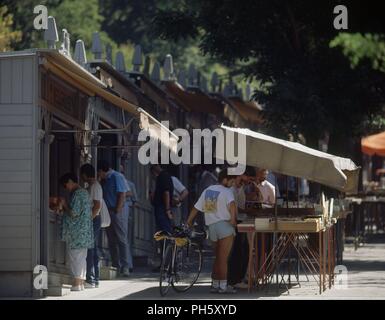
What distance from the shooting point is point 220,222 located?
71.5 ft

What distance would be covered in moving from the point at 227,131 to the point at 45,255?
10.3 feet

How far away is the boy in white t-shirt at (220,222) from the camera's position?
855 inches

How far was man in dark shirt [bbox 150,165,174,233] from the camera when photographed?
27.0m

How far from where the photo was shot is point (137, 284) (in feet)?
77.4

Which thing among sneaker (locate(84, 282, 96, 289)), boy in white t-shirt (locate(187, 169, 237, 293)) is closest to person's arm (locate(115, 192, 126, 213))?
sneaker (locate(84, 282, 96, 289))

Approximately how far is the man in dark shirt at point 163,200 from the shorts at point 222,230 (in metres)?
5.09

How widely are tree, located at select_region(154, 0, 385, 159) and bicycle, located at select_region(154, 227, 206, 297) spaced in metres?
8.89

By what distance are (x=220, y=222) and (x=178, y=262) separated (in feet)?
2.70

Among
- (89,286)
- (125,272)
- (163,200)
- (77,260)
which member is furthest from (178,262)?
(163,200)

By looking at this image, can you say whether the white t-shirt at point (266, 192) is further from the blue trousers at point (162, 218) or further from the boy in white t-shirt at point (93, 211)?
the blue trousers at point (162, 218)

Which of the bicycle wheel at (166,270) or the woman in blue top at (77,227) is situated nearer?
the bicycle wheel at (166,270)

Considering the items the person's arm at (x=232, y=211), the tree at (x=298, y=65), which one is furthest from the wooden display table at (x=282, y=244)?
the tree at (x=298, y=65)

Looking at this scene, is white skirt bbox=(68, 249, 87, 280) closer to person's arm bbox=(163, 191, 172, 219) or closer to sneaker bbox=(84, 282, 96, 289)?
sneaker bbox=(84, 282, 96, 289)
